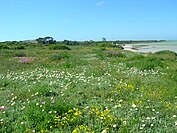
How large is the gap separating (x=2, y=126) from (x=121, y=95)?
4.11 m

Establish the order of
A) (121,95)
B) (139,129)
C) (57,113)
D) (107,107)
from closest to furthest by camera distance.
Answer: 1. (139,129)
2. (57,113)
3. (107,107)
4. (121,95)

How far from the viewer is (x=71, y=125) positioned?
21.7 ft

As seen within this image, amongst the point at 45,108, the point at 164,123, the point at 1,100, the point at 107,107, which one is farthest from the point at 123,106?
the point at 1,100

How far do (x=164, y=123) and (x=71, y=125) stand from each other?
7.14 ft

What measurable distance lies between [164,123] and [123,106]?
1.54 meters

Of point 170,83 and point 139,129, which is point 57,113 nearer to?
point 139,129

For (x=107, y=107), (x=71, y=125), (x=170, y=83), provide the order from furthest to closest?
(x=170, y=83), (x=107, y=107), (x=71, y=125)

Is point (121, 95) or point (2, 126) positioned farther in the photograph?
point (121, 95)

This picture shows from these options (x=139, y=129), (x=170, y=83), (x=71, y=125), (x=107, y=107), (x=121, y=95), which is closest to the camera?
(x=139, y=129)

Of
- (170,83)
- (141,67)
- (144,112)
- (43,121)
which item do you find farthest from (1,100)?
(141,67)

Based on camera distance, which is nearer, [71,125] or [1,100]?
[71,125]

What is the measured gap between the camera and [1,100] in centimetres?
965

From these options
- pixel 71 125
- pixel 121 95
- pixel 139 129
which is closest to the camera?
pixel 139 129

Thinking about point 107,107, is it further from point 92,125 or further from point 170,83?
point 170,83
